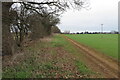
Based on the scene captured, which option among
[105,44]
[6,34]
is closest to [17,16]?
[6,34]

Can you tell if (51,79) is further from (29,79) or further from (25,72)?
(25,72)

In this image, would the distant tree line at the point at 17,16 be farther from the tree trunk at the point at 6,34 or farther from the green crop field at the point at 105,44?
the green crop field at the point at 105,44

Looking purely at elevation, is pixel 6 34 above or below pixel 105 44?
above

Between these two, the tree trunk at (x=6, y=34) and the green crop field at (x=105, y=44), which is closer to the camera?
the tree trunk at (x=6, y=34)

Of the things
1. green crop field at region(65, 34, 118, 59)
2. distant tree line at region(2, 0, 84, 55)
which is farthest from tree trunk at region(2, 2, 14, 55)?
green crop field at region(65, 34, 118, 59)

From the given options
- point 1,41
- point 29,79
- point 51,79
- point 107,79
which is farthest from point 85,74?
point 1,41

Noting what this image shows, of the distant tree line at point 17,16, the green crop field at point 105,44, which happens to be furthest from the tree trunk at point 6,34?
the green crop field at point 105,44

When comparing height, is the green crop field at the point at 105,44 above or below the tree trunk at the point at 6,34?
below

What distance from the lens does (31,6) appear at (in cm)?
2091

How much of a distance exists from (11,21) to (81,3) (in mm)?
8125

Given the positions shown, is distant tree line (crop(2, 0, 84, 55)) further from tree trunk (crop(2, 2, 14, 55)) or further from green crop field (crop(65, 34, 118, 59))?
green crop field (crop(65, 34, 118, 59))

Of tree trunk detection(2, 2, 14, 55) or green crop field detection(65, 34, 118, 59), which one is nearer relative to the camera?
tree trunk detection(2, 2, 14, 55)

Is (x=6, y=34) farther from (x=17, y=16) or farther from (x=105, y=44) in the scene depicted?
(x=105, y=44)

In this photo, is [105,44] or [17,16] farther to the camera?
[105,44]
